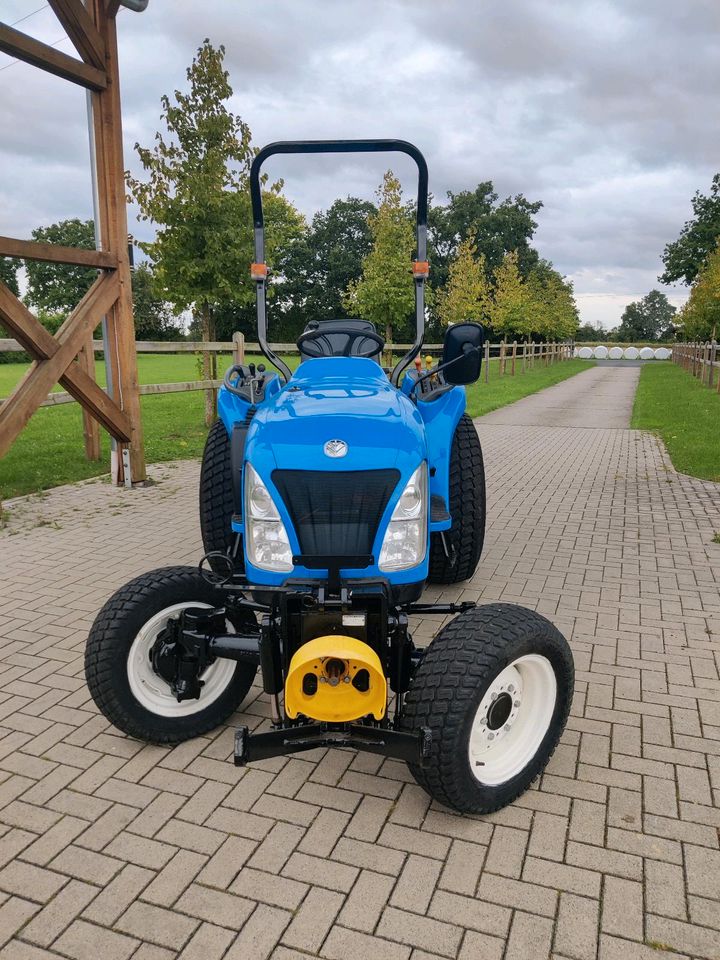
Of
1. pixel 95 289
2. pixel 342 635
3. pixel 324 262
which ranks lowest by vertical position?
pixel 342 635

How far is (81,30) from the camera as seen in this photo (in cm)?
627

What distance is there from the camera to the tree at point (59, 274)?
7417 mm

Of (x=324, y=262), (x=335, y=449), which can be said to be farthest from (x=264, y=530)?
(x=324, y=262)

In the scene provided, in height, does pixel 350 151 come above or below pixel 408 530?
above

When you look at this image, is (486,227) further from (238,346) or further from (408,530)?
(408,530)

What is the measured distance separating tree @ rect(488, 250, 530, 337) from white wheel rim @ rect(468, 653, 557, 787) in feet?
86.1

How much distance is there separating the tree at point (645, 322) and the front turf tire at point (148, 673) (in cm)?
9242

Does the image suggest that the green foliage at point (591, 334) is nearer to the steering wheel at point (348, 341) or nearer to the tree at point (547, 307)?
the tree at point (547, 307)

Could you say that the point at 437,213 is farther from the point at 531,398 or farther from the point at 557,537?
the point at 557,537

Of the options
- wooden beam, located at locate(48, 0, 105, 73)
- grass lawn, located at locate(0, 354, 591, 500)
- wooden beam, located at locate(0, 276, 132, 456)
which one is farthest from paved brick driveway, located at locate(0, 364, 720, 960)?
wooden beam, located at locate(48, 0, 105, 73)

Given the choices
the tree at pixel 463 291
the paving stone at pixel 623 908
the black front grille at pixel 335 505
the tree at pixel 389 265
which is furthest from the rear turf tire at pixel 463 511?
the tree at pixel 463 291

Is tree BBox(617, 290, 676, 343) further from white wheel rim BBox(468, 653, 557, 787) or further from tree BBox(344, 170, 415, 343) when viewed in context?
white wheel rim BBox(468, 653, 557, 787)

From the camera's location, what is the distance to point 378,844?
2340 mm

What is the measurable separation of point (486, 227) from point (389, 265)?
35.2m
